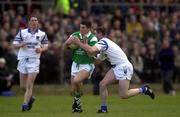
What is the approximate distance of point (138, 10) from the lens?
35125 millimetres

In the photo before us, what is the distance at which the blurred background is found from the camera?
31.9 meters

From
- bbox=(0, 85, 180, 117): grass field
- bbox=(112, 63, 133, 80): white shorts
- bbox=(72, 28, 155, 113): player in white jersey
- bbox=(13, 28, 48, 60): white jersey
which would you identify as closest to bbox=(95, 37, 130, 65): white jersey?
bbox=(72, 28, 155, 113): player in white jersey

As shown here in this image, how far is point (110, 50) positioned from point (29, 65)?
3125 mm

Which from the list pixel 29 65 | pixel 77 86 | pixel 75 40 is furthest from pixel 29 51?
pixel 75 40

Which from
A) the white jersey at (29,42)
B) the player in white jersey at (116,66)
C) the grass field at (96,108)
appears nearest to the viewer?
the player in white jersey at (116,66)

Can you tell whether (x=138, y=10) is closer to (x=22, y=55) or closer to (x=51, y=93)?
(x=51, y=93)

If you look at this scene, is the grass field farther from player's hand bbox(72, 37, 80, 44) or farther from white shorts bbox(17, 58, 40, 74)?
player's hand bbox(72, 37, 80, 44)

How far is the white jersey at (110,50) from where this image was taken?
1897 centimetres

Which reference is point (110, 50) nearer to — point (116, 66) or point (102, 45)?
point (102, 45)

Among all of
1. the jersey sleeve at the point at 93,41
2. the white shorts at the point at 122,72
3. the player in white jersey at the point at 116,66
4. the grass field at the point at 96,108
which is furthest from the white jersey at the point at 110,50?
the grass field at the point at 96,108

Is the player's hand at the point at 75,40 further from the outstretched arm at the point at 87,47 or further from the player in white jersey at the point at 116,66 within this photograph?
the player in white jersey at the point at 116,66

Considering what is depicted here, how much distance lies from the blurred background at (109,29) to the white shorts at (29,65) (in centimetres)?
935

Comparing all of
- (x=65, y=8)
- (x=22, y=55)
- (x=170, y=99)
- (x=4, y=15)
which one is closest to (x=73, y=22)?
(x=65, y=8)

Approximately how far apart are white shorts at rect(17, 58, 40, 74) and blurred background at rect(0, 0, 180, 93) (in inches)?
368
